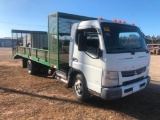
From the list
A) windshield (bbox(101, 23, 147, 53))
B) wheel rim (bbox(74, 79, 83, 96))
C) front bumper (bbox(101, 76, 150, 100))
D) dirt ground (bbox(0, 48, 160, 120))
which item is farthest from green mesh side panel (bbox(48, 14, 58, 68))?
front bumper (bbox(101, 76, 150, 100))

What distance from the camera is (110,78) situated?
17.0ft

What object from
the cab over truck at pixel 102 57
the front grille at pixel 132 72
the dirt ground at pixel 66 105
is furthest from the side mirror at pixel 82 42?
the dirt ground at pixel 66 105

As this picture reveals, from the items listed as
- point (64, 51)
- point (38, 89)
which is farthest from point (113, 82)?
point (38, 89)

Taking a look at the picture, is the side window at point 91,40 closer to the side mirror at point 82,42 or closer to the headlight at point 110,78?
the side mirror at point 82,42

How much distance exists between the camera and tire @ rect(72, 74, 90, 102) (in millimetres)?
6029

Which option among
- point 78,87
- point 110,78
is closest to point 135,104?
point 110,78

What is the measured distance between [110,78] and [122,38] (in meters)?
1.39

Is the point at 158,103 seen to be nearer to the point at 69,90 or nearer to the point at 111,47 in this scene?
the point at 111,47

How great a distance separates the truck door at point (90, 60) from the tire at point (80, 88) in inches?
9.0

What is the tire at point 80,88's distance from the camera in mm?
6029

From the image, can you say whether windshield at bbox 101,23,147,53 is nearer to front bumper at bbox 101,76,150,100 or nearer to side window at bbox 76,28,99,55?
side window at bbox 76,28,99,55

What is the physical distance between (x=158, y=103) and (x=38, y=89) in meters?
4.41

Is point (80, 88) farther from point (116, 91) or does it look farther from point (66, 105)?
point (116, 91)

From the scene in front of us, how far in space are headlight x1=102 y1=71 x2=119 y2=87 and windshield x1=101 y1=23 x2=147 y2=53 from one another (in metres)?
0.58
